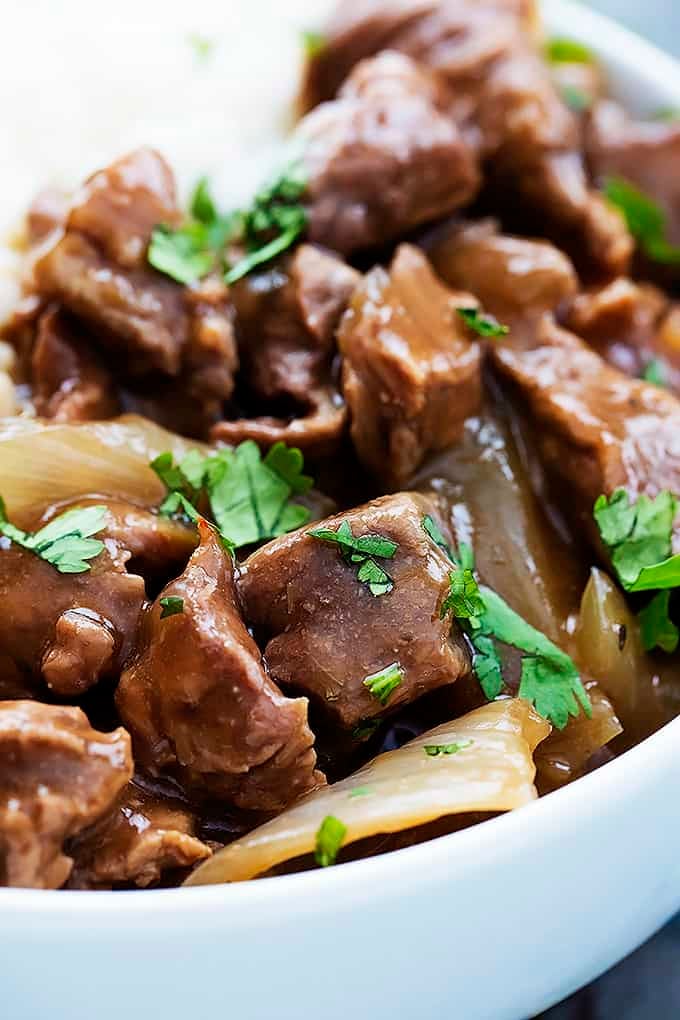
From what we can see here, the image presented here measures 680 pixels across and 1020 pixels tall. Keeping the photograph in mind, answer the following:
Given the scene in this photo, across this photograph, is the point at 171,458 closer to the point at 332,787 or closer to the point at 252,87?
the point at 332,787

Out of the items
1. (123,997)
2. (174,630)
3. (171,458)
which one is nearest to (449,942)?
(123,997)

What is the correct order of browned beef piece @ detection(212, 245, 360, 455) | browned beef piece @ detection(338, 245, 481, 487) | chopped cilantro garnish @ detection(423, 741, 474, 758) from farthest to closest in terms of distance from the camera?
1. browned beef piece @ detection(212, 245, 360, 455)
2. browned beef piece @ detection(338, 245, 481, 487)
3. chopped cilantro garnish @ detection(423, 741, 474, 758)

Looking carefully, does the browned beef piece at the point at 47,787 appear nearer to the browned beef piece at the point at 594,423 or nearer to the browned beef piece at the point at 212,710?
the browned beef piece at the point at 212,710

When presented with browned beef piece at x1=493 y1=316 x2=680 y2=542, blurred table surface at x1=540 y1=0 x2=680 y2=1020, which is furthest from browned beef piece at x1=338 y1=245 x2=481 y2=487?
blurred table surface at x1=540 y1=0 x2=680 y2=1020

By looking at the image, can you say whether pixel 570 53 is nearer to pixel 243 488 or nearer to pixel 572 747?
pixel 243 488

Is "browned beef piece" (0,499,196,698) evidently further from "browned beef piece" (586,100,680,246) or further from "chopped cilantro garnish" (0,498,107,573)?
"browned beef piece" (586,100,680,246)

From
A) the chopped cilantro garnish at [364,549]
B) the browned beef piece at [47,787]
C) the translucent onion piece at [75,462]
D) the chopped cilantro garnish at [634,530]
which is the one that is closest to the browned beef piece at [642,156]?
the chopped cilantro garnish at [634,530]

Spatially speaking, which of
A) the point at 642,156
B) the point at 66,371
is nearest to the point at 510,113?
the point at 642,156

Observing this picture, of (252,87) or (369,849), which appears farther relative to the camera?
→ (252,87)
